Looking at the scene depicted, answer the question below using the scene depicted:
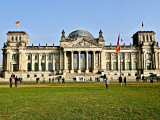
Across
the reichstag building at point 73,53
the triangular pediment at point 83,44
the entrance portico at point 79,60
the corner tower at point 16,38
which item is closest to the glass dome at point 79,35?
the reichstag building at point 73,53

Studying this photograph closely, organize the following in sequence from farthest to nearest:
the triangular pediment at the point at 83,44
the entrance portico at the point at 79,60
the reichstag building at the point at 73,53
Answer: the reichstag building at the point at 73,53
the triangular pediment at the point at 83,44
the entrance portico at the point at 79,60

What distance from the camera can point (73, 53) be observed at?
107m

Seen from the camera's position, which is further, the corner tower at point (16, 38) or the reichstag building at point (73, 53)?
the corner tower at point (16, 38)

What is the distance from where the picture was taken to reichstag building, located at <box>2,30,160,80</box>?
102m

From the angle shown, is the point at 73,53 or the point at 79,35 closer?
the point at 73,53

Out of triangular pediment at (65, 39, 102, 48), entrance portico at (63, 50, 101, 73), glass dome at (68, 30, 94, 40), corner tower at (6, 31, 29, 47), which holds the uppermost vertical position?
glass dome at (68, 30, 94, 40)

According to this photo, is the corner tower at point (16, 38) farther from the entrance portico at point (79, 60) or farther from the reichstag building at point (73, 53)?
Result: the entrance portico at point (79, 60)

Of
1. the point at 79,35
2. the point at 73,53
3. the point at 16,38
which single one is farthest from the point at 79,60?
the point at 16,38

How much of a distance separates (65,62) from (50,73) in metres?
10.5

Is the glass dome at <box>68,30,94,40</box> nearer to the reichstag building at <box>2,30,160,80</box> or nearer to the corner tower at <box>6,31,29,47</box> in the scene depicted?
the reichstag building at <box>2,30,160,80</box>

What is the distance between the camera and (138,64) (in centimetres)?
10744

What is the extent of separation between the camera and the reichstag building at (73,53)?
10194cm

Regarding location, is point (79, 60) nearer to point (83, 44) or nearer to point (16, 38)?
point (83, 44)

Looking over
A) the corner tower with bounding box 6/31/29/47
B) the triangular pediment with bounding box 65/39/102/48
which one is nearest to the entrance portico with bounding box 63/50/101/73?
the triangular pediment with bounding box 65/39/102/48
